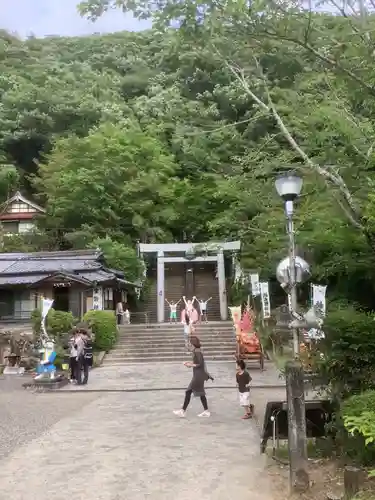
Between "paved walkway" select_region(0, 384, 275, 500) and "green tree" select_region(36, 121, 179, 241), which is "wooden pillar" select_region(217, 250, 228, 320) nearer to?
"green tree" select_region(36, 121, 179, 241)

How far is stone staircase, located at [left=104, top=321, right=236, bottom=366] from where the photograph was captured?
1905 cm

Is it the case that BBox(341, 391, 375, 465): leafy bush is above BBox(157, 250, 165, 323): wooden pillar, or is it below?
below

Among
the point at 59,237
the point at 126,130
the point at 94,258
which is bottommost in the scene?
the point at 94,258

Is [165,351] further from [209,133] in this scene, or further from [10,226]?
[10,226]

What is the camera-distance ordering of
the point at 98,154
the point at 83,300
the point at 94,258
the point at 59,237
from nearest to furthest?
the point at 83,300 → the point at 94,258 → the point at 98,154 → the point at 59,237

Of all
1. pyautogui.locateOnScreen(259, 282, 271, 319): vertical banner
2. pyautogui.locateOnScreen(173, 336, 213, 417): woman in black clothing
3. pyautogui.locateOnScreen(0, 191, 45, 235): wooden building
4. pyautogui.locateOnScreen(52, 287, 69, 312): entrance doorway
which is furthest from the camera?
pyautogui.locateOnScreen(0, 191, 45, 235): wooden building

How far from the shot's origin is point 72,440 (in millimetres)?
7492

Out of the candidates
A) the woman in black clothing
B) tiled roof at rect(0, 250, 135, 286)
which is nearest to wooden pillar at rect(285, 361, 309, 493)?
the woman in black clothing

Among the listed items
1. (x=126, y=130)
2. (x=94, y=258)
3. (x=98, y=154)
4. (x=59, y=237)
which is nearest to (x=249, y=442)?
(x=94, y=258)

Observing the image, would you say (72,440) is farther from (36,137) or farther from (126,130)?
(36,137)

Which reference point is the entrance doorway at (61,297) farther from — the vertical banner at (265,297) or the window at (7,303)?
the vertical banner at (265,297)

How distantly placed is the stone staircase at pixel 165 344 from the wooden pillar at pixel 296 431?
Answer: 537 inches

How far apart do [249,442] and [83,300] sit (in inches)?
662

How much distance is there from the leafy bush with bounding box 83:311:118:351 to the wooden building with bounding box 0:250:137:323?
2404 mm
